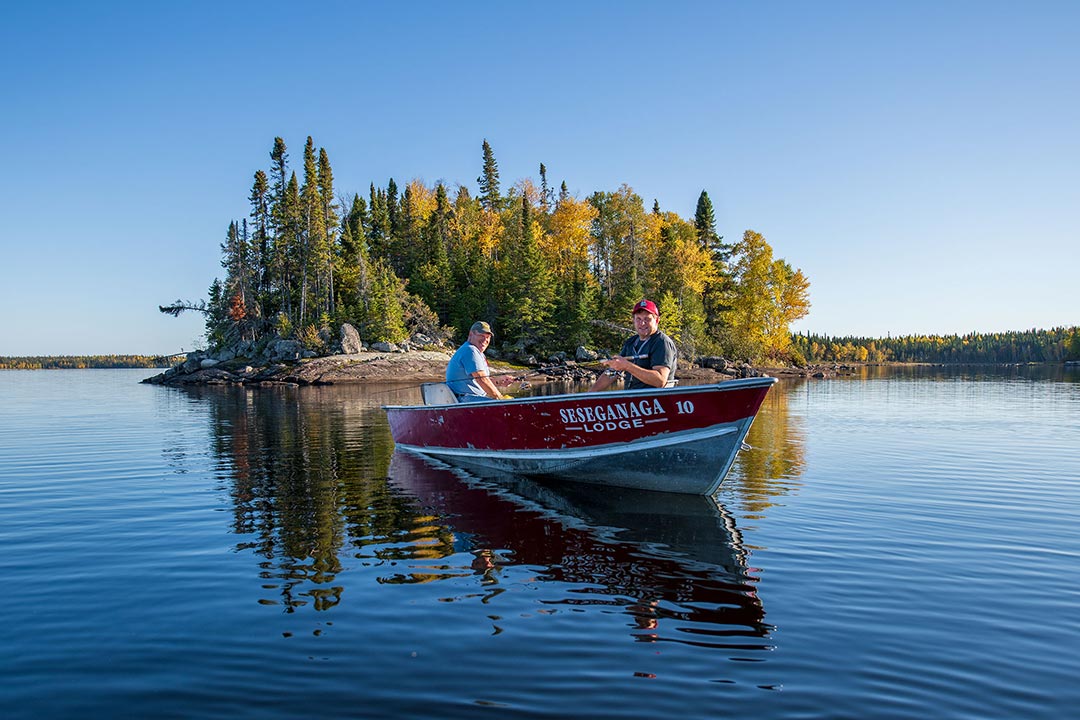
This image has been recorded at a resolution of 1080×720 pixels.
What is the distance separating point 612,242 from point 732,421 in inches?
2441

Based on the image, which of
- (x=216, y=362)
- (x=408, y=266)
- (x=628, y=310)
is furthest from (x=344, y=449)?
(x=408, y=266)

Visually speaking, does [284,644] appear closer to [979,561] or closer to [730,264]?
[979,561]

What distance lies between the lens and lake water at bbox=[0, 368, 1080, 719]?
3984 millimetres

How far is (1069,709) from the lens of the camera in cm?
377

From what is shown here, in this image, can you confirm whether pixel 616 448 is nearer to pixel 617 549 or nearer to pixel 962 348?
pixel 617 549

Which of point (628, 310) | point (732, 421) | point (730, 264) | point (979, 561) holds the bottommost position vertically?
point (979, 561)

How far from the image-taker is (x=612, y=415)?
31.5ft

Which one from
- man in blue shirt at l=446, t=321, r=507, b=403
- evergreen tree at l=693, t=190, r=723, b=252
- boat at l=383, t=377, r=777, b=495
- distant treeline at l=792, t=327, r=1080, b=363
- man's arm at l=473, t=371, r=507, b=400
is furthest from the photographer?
distant treeline at l=792, t=327, r=1080, b=363

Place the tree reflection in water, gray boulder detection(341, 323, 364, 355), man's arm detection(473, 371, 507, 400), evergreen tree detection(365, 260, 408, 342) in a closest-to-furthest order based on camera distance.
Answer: the tree reflection in water < man's arm detection(473, 371, 507, 400) < gray boulder detection(341, 323, 364, 355) < evergreen tree detection(365, 260, 408, 342)

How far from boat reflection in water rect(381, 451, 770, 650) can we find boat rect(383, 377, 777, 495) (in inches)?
14.4

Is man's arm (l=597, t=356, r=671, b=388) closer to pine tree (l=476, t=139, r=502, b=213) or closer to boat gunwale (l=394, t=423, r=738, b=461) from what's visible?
boat gunwale (l=394, t=423, r=738, b=461)

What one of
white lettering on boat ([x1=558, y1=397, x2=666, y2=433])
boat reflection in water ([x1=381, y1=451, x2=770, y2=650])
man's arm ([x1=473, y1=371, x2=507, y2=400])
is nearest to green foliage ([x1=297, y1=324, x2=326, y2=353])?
man's arm ([x1=473, y1=371, x2=507, y2=400])

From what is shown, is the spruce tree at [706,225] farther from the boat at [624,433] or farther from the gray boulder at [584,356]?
the boat at [624,433]

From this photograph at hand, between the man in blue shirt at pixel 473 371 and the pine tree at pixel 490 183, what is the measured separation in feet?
236
